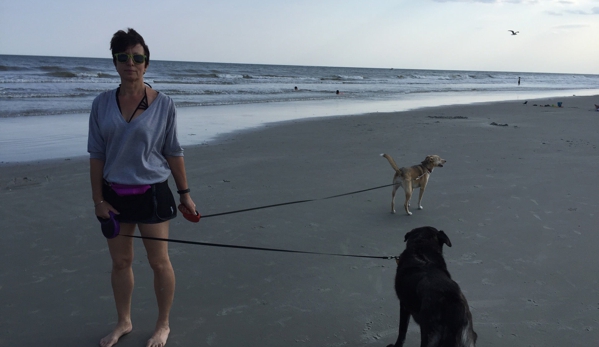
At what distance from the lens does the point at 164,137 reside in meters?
2.53

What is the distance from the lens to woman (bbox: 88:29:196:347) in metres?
2.38

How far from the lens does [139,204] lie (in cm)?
250

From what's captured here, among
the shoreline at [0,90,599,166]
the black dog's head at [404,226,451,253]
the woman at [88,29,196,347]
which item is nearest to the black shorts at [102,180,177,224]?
the woman at [88,29,196,347]

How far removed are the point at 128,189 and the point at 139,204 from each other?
0.11m

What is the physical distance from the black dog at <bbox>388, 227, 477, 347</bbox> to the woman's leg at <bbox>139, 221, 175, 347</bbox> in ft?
4.90

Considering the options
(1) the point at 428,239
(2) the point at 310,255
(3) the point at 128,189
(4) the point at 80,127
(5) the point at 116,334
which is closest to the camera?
(3) the point at 128,189

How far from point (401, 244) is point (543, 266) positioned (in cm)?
128

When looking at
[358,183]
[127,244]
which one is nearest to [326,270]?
[127,244]

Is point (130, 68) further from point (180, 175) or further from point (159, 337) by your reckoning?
point (159, 337)

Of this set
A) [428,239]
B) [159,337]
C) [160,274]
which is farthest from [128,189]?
[428,239]

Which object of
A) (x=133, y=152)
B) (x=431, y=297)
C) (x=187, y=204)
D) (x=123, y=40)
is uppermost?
(x=123, y=40)

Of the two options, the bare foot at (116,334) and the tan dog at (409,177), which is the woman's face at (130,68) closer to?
the bare foot at (116,334)

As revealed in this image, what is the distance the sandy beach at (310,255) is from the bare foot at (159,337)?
0.09m

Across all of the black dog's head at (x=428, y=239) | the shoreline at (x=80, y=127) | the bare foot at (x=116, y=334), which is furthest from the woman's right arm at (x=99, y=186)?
the shoreline at (x=80, y=127)
